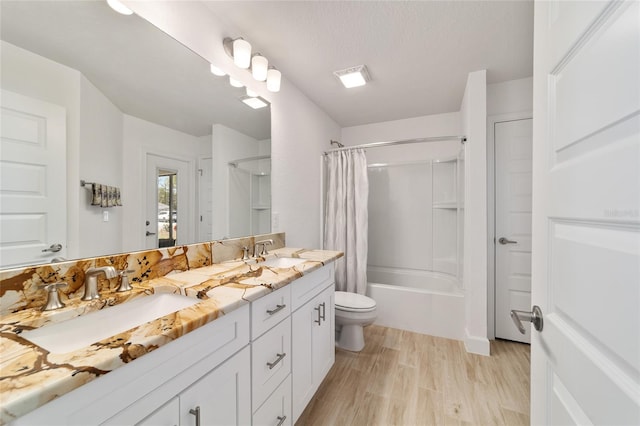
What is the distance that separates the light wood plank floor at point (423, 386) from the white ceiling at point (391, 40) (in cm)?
235

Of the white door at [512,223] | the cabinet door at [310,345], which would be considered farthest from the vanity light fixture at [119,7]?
the white door at [512,223]

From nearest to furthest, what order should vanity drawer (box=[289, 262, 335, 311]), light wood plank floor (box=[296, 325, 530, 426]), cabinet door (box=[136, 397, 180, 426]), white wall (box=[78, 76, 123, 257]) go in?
cabinet door (box=[136, 397, 180, 426]) < white wall (box=[78, 76, 123, 257]) < vanity drawer (box=[289, 262, 335, 311]) < light wood plank floor (box=[296, 325, 530, 426])

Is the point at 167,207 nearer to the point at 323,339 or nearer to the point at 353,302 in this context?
the point at 323,339

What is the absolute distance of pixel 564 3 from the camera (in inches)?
22.3

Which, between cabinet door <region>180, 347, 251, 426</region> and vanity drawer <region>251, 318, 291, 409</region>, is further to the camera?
vanity drawer <region>251, 318, 291, 409</region>

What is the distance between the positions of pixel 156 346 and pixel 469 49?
2434mm

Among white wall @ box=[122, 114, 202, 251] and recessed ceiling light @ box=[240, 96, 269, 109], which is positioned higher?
recessed ceiling light @ box=[240, 96, 269, 109]

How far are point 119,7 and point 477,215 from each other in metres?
2.59

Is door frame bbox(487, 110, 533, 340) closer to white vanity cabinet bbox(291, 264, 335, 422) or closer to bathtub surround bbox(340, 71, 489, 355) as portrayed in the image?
bathtub surround bbox(340, 71, 489, 355)

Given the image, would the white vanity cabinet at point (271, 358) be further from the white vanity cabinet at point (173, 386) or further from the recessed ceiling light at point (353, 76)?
the recessed ceiling light at point (353, 76)

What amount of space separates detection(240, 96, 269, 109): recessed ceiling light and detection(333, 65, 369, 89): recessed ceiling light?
68 cm

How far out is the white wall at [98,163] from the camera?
37.5 inches

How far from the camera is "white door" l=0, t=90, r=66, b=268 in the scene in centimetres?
76

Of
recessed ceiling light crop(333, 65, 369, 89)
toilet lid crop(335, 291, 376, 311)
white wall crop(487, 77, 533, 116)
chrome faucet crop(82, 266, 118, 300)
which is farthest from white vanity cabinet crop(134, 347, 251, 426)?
white wall crop(487, 77, 533, 116)
